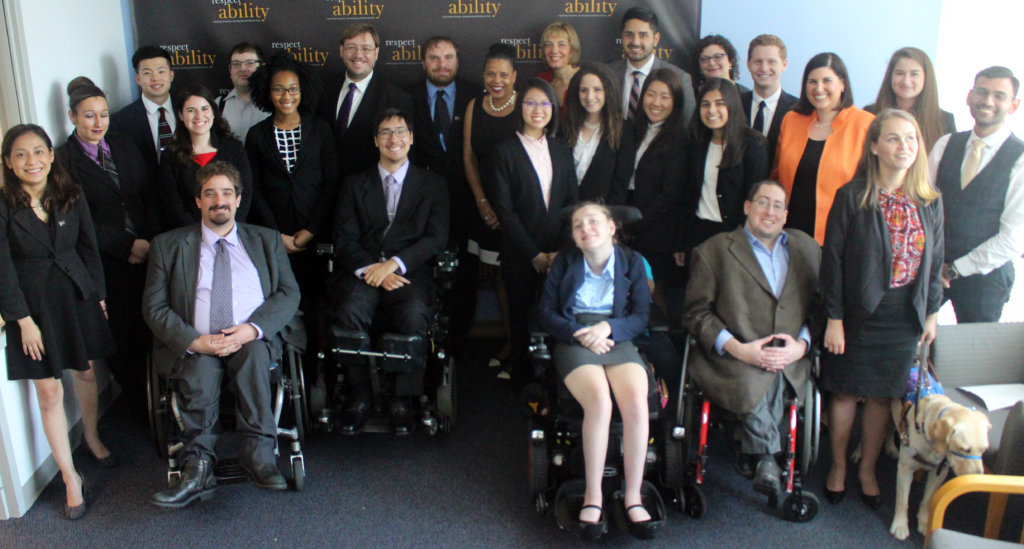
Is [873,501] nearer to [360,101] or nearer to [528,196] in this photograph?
[528,196]

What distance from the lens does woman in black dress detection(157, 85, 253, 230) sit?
356 cm

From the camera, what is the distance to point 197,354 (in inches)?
120

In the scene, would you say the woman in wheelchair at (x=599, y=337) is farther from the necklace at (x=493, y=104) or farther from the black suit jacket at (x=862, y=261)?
the necklace at (x=493, y=104)

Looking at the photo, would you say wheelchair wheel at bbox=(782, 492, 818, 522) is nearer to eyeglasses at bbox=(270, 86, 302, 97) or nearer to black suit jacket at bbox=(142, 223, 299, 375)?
black suit jacket at bbox=(142, 223, 299, 375)

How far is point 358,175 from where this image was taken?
12.3 ft

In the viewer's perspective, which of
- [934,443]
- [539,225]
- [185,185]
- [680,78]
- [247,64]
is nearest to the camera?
[934,443]

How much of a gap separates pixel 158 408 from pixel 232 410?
11.4 inches

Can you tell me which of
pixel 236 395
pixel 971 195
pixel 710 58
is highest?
pixel 710 58

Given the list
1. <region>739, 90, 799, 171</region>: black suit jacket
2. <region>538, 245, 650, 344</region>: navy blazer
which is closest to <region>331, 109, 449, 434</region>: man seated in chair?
<region>538, 245, 650, 344</region>: navy blazer

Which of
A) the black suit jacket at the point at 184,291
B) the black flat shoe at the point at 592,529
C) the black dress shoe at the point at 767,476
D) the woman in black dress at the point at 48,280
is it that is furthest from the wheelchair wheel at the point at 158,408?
the black dress shoe at the point at 767,476

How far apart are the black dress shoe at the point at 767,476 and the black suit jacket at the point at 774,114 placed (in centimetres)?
140

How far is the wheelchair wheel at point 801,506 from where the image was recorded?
2.96 m

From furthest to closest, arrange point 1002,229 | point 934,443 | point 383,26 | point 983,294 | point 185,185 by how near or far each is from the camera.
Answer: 1. point 383,26
2. point 185,185
3. point 983,294
4. point 1002,229
5. point 934,443

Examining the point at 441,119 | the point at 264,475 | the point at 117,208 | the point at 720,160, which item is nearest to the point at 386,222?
the point at 441,119
